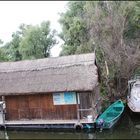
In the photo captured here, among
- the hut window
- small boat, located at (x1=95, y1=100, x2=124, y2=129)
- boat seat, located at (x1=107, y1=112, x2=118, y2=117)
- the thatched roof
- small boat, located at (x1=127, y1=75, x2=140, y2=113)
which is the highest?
the thatched roof

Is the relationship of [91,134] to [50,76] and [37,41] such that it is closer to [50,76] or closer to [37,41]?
[50,76]

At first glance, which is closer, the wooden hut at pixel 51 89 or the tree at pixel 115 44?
the wooden hut at pixel 51 89

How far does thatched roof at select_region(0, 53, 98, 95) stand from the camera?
21047 mm

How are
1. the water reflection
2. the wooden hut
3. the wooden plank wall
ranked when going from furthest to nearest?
the wooden plank wall → the wooden hut → the water reflection

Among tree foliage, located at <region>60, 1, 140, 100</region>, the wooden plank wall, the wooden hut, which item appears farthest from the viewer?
tree foliage, located at <region>60, 1, 140, 100</region>

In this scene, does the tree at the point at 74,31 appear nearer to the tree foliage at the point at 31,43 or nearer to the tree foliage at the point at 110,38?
the tree foliage at the point at 110,38

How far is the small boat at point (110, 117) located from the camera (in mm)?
20608

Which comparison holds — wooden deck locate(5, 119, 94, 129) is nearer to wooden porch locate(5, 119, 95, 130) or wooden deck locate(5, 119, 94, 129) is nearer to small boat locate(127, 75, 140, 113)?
wooden porch locate(5, 119, 95, 130)

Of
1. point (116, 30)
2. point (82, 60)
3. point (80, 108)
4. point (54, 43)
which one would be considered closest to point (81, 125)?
point (80, 108)

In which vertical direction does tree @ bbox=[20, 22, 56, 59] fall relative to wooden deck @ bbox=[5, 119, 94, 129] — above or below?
above

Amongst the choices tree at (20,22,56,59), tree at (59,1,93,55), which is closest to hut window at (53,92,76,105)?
tree at (59,1,93,55)

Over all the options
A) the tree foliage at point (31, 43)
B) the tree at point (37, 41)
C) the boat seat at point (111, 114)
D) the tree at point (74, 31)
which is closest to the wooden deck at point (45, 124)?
the boat seat at point (111, 114)

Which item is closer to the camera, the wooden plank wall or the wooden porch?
the wooden porch

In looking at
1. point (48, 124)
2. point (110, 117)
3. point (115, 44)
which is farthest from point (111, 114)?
point (115, 44)
